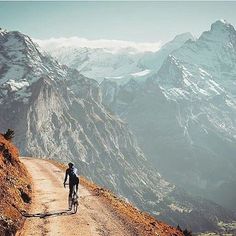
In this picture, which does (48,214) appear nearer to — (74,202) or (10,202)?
(74,202)

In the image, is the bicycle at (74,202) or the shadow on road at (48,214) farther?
the bicycle at (74,202)

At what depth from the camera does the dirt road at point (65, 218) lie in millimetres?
24062

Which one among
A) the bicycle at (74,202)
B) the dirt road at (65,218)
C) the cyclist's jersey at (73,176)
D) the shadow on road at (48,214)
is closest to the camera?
the dirt road at (65,218)

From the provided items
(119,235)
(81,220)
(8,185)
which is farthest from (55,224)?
(8,185)

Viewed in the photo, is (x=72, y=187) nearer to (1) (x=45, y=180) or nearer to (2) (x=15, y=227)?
(2) (x=15, y=227)

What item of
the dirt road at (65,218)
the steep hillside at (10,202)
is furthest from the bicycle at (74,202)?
the steep hillside at (10,202)

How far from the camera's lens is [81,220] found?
26.8 m

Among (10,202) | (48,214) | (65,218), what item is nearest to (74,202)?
(48,214)

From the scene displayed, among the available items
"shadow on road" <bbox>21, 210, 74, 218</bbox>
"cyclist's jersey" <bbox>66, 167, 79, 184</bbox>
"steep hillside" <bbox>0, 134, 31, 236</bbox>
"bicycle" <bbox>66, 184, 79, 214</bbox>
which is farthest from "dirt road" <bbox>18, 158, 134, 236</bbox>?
"cyclist's jersey" <bbox>66, 167, 79, 184</bbox>

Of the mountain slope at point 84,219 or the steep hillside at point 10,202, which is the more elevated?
the steep hillside at point 10,202

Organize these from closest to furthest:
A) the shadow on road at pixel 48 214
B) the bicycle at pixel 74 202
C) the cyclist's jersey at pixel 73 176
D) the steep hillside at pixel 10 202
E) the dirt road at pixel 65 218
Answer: the steep hillside at pixel 10 202 → the dirt road at pixel 65 218 → the shadow on road at pixel 48 214 → the bicycle at pixel 74 202 → the cyclist's jersey at pixel 73 176

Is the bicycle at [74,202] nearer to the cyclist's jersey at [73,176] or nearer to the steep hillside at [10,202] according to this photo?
→ the cyclist's jersey at [73,176]

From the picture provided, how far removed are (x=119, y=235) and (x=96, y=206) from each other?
775 cm

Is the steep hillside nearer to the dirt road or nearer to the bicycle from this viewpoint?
the dirt road
